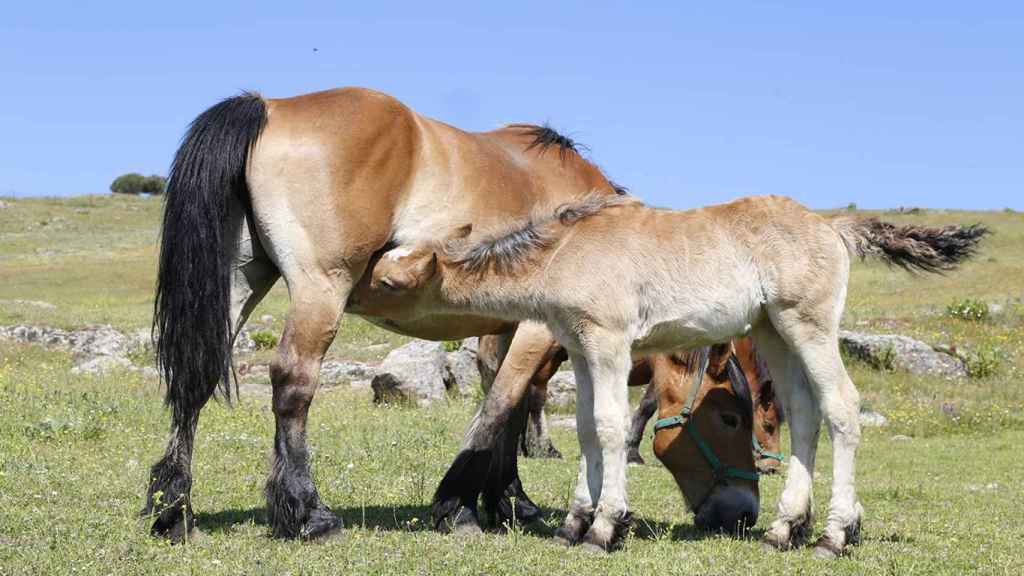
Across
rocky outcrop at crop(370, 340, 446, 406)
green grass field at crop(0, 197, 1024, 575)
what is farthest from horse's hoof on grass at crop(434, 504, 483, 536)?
rocky outcrop at crop(370, 340, 446, 406)

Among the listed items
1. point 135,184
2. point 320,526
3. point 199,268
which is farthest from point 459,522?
point 135,184

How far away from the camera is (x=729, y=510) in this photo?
8.05 m

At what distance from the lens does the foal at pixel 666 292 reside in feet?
23.6

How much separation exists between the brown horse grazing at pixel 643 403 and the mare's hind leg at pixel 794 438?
59 cm

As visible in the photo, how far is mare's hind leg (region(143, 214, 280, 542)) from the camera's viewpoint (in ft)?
23.4

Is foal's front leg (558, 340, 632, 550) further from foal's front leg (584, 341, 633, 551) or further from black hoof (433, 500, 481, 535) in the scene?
black hoof (433, 500, 481, 535)

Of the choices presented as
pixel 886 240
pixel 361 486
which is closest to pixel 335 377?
pixel 361 486

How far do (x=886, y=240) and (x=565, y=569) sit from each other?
3303 mm

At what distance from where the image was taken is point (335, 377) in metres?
21.2

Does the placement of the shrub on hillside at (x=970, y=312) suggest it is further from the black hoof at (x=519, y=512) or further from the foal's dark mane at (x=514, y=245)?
the foal's dark mane at (x=514, y=245)

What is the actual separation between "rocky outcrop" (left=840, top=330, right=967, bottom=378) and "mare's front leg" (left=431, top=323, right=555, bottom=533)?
15453 millimetres

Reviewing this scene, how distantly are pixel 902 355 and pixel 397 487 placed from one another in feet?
49.4

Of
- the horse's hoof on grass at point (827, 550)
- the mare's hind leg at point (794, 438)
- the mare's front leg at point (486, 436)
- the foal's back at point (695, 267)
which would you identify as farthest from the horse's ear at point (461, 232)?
the horse's hoof on grass at point (827, 550)

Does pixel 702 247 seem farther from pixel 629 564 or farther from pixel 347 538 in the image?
pixel 347 538
